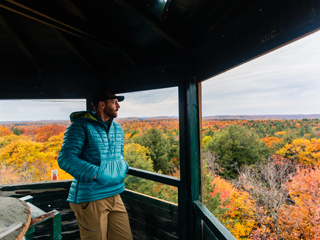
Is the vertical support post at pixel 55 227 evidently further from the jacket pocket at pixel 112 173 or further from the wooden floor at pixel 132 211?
the wooden floor at pixel 132 211

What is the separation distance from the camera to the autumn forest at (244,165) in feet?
16.6

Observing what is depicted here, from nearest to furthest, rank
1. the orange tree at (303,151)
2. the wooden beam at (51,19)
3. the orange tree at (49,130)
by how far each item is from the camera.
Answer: the wooden beam at (51,19) → the orange tree at (49,130) → the orange tree at (303,151)

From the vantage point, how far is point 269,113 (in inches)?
177

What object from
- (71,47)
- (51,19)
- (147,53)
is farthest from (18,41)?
(147,53)

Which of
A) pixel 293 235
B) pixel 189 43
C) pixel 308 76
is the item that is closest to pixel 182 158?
pixel 189 43

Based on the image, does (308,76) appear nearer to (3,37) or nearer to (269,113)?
(269,113)

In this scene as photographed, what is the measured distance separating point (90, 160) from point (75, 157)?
0.14m

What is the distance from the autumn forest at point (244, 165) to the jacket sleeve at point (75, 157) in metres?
2.43

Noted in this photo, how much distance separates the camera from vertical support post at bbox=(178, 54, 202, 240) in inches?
72.8

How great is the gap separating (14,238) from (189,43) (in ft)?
6.04

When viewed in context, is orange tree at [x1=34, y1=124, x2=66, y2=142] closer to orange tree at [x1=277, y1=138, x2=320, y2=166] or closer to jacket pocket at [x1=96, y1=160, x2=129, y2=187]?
jacket pocket at [x1=96, y1=160, x2=129, y2=187]

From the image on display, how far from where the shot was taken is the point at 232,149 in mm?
11102

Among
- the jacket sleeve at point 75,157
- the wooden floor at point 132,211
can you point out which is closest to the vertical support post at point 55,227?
the jacket sleeve at point 75,157

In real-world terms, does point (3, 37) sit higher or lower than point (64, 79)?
higher
